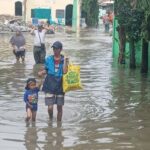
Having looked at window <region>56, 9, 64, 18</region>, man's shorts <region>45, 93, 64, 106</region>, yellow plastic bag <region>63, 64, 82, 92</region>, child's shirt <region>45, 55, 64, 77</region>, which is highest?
window <region>56, 9, 64, 18</region>

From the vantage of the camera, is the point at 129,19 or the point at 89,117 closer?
the point at 89,117

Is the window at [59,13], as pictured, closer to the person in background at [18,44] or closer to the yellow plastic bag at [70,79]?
the person in background at [18,44]

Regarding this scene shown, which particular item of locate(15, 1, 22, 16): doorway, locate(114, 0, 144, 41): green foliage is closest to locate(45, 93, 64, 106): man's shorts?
locate(114, 0, 144, 41): green foliage

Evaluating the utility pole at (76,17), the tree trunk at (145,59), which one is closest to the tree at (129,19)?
the tree trunk at (145,59)

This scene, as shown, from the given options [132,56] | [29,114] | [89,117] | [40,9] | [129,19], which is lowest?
[89,117]

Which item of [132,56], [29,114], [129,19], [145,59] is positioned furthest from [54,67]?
[132,56]

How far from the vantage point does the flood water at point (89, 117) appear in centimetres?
949

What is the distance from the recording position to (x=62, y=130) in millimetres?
10453

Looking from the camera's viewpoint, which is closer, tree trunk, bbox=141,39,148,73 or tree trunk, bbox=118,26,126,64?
tree trunk, bbox=141,39,148,73

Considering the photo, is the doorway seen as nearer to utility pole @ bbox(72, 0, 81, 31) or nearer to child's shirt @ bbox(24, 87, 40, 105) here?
utility pole @ bbox(72, 0, 81, 31)

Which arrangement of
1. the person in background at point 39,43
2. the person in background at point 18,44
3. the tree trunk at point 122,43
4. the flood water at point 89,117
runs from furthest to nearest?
the person in background at point 18,44 < the person in background at point 39,43 < the tree trunk at point 122,43 < the flood water at point 89,117

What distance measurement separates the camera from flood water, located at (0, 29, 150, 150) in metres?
9.49

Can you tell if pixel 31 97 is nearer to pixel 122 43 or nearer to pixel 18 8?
pixel 122 43

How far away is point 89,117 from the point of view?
1179 cm
